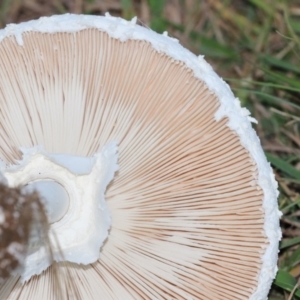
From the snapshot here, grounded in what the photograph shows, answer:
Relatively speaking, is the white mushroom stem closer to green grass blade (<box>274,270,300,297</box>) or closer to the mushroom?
the mushroom

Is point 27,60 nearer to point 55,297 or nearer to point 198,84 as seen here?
point 198,84

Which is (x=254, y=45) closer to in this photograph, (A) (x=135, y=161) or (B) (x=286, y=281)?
(B) (x=286, y=281)

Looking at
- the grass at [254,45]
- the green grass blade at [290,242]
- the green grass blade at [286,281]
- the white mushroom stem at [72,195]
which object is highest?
the grass at [254,45]

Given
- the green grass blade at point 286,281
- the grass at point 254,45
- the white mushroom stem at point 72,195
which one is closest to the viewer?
the white mushroom stem at point 72,195

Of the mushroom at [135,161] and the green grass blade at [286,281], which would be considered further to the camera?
the green grass blade at [286,281]

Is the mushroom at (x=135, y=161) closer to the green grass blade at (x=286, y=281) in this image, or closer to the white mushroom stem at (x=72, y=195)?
the white mushroom stem at (x=72, y=195)

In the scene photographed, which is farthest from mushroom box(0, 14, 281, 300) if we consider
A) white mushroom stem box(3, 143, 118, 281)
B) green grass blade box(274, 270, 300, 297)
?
green grass blade box(274, 270, 300, 297)

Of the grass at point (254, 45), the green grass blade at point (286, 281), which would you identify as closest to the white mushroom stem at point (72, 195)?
the green grass blade at point (286, 281)
